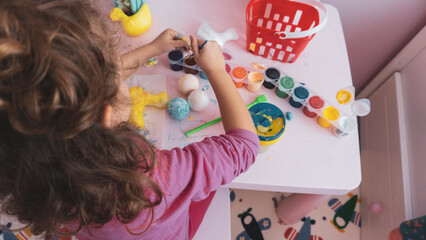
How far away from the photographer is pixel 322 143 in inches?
26.3

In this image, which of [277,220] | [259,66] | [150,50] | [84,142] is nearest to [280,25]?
[259,66]

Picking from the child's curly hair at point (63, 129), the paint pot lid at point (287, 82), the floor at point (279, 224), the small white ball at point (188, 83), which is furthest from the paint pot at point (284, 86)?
the floor at point (279, 224)

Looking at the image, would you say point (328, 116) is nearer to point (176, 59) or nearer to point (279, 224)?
point (176, 59)

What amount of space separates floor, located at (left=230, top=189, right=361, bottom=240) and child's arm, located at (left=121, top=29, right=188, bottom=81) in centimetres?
76

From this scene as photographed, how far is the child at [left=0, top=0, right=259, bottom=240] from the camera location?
0.31 metres

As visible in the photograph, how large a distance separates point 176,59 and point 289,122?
0.33 metres

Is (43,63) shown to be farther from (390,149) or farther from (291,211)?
(390,149)

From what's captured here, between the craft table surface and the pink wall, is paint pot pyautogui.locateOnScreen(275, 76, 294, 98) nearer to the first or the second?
the craft table surface

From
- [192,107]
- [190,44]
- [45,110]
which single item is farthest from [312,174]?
[45,110]

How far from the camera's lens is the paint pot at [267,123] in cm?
64

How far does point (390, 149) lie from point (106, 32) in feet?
3.43

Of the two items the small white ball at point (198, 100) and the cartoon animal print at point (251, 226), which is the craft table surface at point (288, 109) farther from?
the cartoon animal print at point (251, 226)

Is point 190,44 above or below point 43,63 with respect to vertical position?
below

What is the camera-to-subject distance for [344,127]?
66 centimetres
